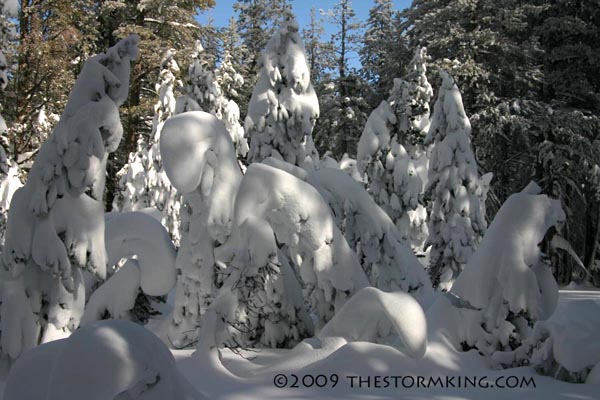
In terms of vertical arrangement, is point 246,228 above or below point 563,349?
above

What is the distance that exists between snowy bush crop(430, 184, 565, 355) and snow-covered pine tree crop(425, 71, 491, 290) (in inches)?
299

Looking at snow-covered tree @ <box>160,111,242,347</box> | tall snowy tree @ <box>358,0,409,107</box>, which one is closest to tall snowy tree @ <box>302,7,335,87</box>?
tall snowy tree @ <box>358,0,409,107</box>

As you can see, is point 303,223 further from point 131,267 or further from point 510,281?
point 131,267

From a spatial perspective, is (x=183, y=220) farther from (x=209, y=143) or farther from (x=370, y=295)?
(x=370, y=295)

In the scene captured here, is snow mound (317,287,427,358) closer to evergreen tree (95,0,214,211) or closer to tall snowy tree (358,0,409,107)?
evergreen tree (95,0,214,211)

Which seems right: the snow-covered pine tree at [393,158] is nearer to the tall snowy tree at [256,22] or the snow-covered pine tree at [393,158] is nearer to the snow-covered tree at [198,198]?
the snow-covered tree at [198,198]

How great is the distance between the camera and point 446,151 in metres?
14.3

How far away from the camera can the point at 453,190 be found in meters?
14.4

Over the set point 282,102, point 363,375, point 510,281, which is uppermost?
point 282,102

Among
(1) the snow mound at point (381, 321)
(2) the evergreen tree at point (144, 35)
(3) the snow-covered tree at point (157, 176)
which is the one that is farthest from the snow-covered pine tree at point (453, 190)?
(2) the evergreen tree at point (144, 35)

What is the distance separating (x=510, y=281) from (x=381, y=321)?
159cm

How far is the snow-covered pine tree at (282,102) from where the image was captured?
1198 cm

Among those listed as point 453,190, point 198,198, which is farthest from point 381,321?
point 453,190

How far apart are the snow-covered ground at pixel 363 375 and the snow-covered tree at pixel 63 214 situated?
164 cm
